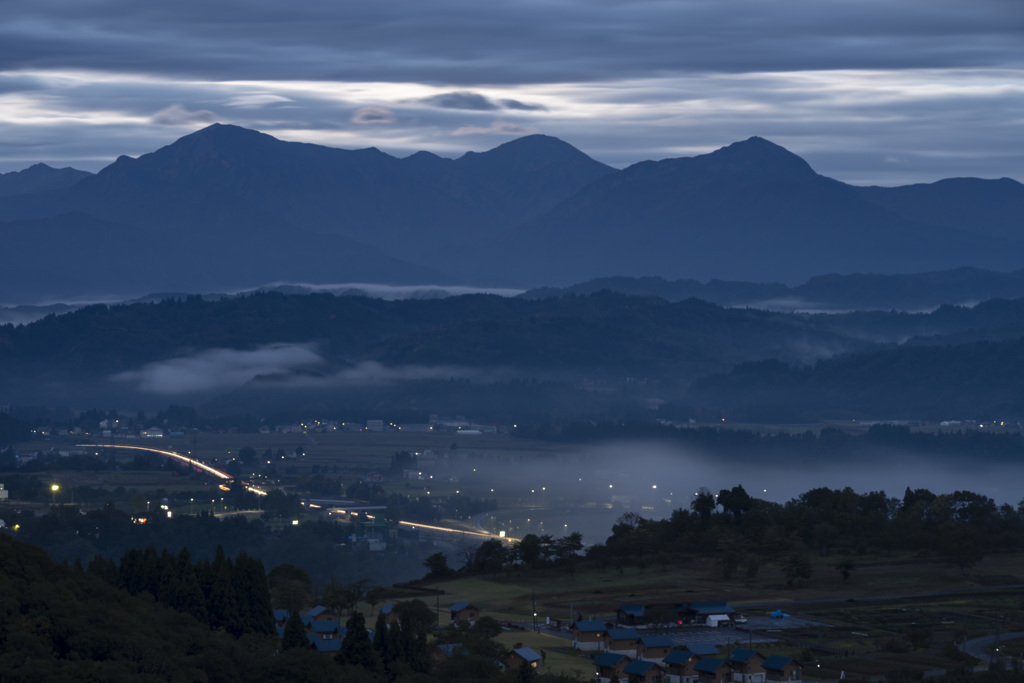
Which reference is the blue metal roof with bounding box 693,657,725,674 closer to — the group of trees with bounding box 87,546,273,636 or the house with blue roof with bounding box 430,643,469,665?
the house with blue roof with bounding box 430,643,469,665

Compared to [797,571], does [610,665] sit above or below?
below

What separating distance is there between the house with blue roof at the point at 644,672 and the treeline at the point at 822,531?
41364 mm

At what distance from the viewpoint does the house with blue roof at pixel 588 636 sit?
102 metres

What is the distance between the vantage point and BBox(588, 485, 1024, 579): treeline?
466 feet

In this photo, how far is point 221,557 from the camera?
105438mm

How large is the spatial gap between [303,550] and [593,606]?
3364 inches

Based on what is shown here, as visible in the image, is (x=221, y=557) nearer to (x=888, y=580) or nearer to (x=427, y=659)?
(x=427, y=659)

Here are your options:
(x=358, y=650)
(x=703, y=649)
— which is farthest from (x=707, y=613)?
(x=358, y=650)

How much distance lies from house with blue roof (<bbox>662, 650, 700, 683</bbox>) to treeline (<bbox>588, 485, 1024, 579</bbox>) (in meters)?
39.9

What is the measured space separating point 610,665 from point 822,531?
60.4 metres

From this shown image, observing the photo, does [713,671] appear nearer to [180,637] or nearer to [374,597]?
[180,637]

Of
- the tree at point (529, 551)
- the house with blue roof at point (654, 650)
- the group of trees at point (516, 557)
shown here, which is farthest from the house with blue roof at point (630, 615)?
the tree at point (529, 551)

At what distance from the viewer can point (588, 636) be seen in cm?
10244

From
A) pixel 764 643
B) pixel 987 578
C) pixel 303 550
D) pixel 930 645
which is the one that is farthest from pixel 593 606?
pixel 303 550
